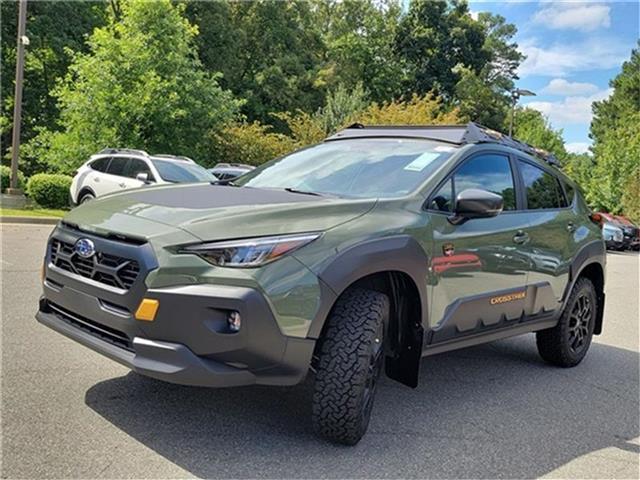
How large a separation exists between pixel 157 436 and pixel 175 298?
0.87 m

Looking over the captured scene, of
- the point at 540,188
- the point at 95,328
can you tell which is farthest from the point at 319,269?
the point at 540,188

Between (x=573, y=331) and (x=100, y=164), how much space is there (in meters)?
11.6

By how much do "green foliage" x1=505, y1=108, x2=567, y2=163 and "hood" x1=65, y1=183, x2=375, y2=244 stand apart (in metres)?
50.8

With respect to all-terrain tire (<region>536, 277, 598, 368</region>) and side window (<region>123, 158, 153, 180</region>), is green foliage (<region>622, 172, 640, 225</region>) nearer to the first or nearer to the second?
side window (<region>123, 158, 153, 180</region>)

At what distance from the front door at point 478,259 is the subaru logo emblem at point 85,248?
A: 191cm

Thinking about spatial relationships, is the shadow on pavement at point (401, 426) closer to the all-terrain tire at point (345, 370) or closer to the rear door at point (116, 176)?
the all-terrain tire at point (345, 370)

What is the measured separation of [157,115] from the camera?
62.8 feet

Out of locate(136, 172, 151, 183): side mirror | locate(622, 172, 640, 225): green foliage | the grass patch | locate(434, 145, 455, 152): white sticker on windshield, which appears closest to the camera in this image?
locate(434, 145, 455, 152): white sticker on windshield

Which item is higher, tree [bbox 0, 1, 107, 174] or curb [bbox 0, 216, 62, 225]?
tree [bbox 0, 1, 107, 174]

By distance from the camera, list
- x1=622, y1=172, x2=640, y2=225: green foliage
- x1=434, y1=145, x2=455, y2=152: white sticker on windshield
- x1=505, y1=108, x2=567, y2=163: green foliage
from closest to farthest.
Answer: x1=434, y1=145, x2=455, y2=152: white sticker on windshield → x1=622, y1=172, x2=640, y2=225: green foliage → x1=505, y1=108, x2=567, y2=163: green foliage

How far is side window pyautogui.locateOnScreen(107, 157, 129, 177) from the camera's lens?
13.5 m

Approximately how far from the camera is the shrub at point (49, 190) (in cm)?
1631

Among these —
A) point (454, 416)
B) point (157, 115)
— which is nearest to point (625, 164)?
point (157, 115)

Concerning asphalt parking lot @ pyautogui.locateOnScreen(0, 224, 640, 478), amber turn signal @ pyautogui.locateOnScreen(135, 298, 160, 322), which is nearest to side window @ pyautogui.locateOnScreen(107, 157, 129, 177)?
asphalt parking lot @ pyautogui.locateOnScreen(0, 224, 640, 478)
